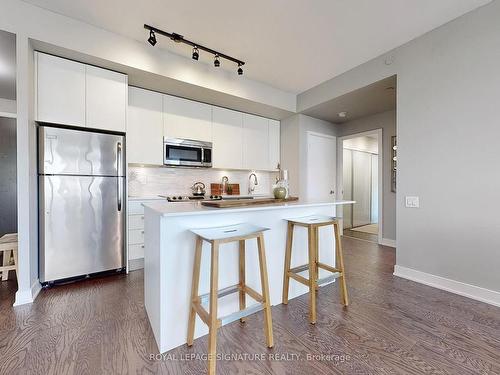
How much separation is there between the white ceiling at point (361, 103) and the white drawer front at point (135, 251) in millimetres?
3497

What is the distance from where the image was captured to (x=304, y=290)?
2.28m

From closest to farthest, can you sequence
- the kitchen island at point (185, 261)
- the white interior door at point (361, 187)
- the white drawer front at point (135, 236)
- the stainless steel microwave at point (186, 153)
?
the kitchen island at point (185, 261) < the white drawer front at point (135, 236) < the stainless steel microwave at point (186, 153) < the white interior door at point (361, 187)

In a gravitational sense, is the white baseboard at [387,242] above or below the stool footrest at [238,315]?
below

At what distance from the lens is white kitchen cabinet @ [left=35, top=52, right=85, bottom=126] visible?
91.7 inches

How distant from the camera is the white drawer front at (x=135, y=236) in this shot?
289cm

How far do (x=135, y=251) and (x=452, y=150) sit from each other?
149 inches

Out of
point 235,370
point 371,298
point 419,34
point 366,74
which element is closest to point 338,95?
point 366,74

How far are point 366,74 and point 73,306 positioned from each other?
4205mm

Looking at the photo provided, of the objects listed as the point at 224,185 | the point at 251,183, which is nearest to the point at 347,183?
the point at 251,183

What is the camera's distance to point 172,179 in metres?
3.79

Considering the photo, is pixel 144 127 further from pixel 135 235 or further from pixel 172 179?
pixel 135 235

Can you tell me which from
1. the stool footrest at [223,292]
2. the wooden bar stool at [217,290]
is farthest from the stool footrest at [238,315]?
the stool footrest at [223,292]

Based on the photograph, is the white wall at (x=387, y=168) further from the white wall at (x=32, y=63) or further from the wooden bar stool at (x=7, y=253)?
the wooden bar stool at (x=7, y=253)

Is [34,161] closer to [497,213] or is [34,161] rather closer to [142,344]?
[142,344]
